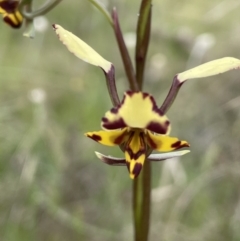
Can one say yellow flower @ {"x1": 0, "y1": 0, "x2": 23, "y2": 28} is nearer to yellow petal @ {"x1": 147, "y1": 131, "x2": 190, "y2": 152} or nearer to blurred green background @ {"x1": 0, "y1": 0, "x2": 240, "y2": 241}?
yellow petal @ {"x1": 147, "y1": 131, "x2": 190, "y2": 152}

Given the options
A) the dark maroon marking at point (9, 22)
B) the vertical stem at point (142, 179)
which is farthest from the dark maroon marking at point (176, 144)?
the dark maroon marking at point (9, 22)

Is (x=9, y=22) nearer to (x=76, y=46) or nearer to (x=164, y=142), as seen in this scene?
(x=76, y=46)

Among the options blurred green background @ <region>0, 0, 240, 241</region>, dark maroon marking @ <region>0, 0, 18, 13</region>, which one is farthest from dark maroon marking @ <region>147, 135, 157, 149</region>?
blurred green background @ <region>0, 0, 240, 241</region>

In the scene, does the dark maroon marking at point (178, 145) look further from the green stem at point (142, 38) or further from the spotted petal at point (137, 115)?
the green stem at point (142, 38)

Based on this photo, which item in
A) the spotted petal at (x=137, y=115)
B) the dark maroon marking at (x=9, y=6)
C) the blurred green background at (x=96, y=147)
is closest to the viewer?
the spotted petal at (x=137, y=115)

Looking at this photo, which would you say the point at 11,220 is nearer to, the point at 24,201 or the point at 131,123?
the point at 24,201

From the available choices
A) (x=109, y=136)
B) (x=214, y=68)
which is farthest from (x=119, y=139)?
(x=214, y=68)
